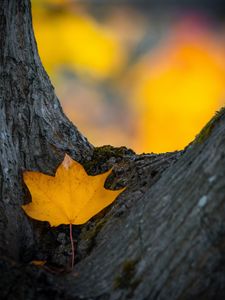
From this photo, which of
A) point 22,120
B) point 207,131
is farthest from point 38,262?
point 207,131

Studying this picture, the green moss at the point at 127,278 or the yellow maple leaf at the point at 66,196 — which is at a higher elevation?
the yellow maple leaf at the point at 66,196

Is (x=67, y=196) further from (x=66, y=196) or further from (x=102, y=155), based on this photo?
(x=102, y=155)

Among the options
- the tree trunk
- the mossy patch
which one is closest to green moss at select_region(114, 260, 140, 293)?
the tree trunk

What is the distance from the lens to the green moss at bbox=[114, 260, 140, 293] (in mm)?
1169

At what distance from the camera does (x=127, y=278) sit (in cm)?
119

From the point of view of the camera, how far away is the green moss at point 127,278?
1.17 m

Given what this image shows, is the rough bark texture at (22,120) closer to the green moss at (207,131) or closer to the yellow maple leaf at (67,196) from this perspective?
the yellow maple leaf at (67,196)

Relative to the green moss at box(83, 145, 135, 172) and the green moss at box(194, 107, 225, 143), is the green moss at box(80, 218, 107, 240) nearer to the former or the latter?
the green moss at box(83, 145, 135, 172)

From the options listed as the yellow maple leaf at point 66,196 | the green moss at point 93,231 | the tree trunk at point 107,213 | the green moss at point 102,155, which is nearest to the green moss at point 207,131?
the tree trunk at point 107,213

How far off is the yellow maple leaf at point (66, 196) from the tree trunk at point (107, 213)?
2.8 inches

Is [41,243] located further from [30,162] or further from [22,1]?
[22,1]

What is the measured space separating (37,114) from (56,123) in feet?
0.35

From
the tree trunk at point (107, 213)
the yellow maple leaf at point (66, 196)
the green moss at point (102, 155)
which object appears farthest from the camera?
the green moss at point (102, 155)

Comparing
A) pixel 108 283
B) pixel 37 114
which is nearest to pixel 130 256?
pixel 108 283
